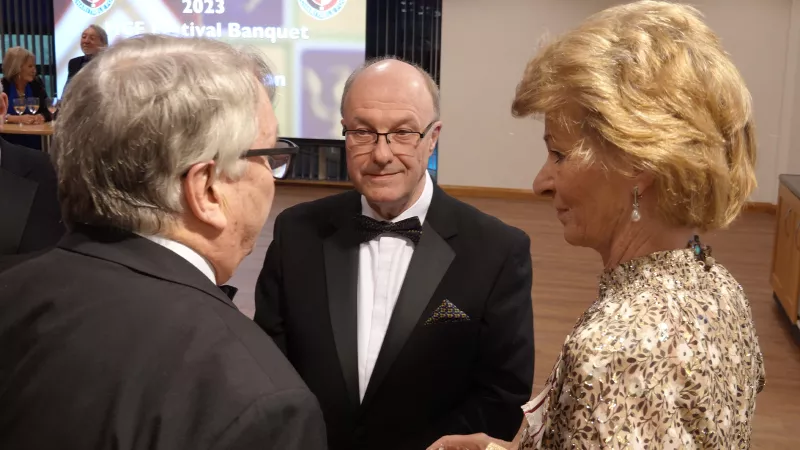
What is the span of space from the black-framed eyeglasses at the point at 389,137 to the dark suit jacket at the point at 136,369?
116 cm

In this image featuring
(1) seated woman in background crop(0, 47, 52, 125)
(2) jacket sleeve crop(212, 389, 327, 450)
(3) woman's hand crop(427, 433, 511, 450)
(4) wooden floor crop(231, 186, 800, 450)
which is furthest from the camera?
(1) seated woman in background crop(0, 47, 52, 125)

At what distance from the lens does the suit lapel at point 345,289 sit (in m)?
2.09

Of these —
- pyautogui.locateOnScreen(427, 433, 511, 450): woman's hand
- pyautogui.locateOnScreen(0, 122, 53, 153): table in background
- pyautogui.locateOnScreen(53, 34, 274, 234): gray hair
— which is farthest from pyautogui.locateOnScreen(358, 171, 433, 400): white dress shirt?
pyautogui.locateOnScreen(0, 122, 53, 153): table in background

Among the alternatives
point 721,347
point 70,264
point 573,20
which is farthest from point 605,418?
point 573,20

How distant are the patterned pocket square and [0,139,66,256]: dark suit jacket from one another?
1.13 m

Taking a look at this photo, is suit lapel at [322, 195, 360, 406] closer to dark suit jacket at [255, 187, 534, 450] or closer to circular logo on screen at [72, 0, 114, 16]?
dark suit jacket at [255, 187, 534, 450]

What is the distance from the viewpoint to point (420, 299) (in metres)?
2.15

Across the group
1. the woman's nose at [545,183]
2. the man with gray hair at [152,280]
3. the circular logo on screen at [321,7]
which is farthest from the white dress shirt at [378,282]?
the circular logo on screen at [321,7]

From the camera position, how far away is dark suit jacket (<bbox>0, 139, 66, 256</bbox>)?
224 centimetres

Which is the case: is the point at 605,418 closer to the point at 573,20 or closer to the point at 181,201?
the point at 181,201

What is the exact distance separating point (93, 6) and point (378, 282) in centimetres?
963

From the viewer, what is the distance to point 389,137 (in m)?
2.21

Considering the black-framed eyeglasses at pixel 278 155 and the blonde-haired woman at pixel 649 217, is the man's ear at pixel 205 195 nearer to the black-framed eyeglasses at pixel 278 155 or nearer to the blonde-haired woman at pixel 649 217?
the black-framed eyeglasses at pixel 278 155

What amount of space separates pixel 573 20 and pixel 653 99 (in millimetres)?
9030
